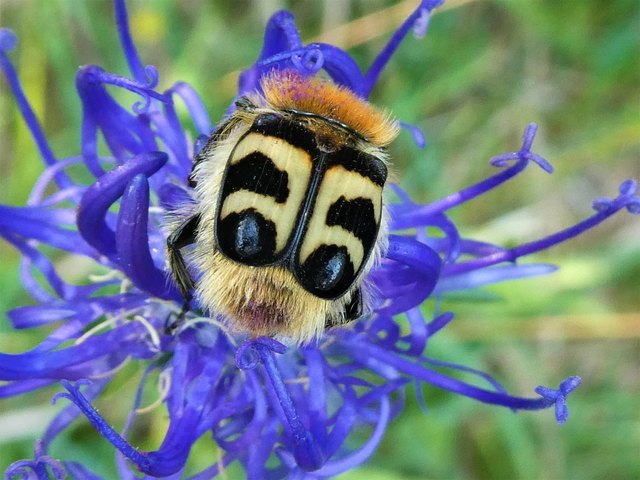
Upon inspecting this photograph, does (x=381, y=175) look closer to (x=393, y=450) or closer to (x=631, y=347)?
(x=393, y=450)

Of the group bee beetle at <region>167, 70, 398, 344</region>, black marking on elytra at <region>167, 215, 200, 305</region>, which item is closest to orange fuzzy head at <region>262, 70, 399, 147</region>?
bee beetle at <region>167, 70, 398, 344</region>

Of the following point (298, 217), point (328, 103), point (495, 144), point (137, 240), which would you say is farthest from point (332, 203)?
point (495, 144)

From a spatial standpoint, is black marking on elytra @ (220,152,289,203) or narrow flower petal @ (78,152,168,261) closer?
black marking on elytra @ (220,152,289,203)

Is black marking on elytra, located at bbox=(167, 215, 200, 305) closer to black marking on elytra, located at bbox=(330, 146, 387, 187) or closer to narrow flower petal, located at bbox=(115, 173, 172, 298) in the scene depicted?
narrow flower petal, located at bbox=(115, 173, 172, 298)

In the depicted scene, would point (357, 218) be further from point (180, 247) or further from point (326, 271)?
point (180, 247)

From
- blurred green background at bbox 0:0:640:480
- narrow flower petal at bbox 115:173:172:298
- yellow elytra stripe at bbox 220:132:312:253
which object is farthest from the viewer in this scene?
blurred green background at bbox 0:0:640:480

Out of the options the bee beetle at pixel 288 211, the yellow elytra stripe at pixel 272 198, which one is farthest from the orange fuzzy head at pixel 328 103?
the yellow elytra stripe at pixel 272 198

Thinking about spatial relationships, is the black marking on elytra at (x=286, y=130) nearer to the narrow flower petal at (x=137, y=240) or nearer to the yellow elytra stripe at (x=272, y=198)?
the yellow elytra stripe at (x=272, y=198)
